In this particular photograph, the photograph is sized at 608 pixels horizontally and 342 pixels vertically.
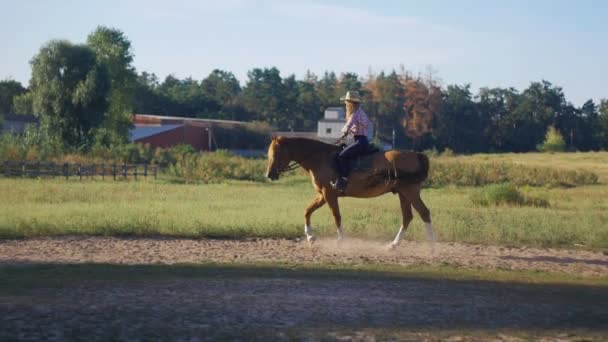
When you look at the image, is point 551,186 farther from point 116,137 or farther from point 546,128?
point 546,128

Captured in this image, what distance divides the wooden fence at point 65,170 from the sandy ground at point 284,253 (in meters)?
25.9

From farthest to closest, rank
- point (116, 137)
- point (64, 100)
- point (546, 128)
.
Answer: point (546, 128)
point (116, 137)
point (64, 100)

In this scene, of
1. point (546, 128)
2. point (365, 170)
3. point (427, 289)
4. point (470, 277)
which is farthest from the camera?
point (546, 128)

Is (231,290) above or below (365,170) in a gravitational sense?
below

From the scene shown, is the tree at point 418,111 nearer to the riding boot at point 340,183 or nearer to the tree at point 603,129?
the tree at point 603,129

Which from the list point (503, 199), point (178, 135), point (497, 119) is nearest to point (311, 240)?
point (503, 199)

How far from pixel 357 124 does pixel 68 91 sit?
56.9 m

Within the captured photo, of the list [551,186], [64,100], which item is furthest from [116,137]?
[551,186]

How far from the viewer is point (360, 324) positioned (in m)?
8.71

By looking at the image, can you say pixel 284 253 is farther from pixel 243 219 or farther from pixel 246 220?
pixel 243 219

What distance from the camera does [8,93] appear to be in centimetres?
10575

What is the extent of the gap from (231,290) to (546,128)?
91.9 meters

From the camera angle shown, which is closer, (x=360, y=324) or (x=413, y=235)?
(x=360, y=324)

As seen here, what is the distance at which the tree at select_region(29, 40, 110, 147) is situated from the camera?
66.8 metres
